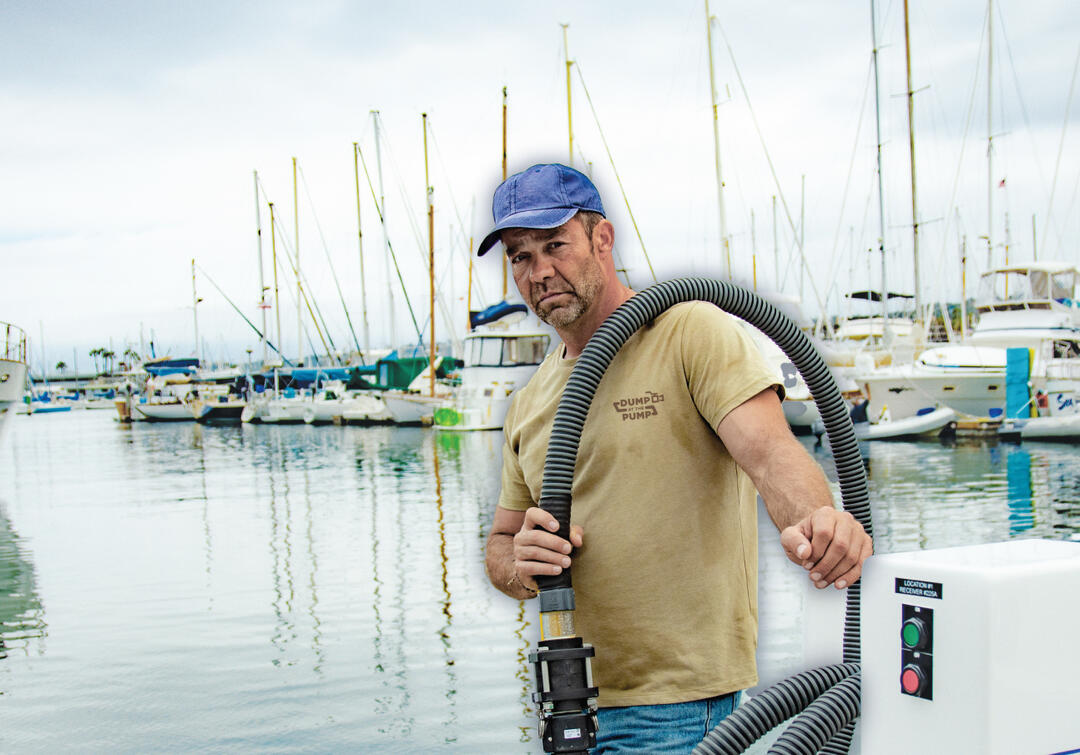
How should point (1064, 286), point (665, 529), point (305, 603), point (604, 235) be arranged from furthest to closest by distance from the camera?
point (1064, 286), point (305, 603), point (604, 235), point (665, 529)

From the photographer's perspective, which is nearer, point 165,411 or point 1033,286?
point 1033,286

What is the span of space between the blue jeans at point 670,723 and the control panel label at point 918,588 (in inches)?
23.3

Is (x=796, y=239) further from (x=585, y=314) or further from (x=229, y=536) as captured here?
(x=585, y=314)

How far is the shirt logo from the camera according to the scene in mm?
2197

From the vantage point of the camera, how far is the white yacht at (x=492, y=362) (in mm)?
35469

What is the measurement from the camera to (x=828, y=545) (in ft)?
5.76

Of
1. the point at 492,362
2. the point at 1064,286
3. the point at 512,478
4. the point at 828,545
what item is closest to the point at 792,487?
the point at 828,545

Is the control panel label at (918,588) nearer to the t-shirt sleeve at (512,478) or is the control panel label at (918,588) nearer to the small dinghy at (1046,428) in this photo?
the t-shirt sleeve at (512,478)

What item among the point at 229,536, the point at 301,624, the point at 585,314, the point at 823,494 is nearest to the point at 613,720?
the point at 823,494

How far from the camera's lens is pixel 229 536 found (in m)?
14.0

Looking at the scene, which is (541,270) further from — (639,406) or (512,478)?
(512,478)

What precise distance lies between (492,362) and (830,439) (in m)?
33.7

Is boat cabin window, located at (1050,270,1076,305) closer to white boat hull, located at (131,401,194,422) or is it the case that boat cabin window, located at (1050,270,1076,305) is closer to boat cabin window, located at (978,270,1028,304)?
boat cabin window, located at (978,270,1028,304)

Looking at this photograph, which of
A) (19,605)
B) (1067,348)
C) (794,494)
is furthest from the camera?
(1067,348)
